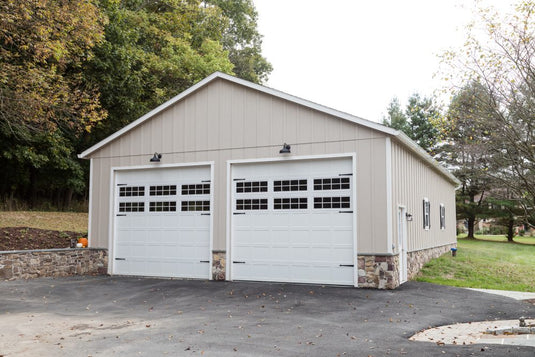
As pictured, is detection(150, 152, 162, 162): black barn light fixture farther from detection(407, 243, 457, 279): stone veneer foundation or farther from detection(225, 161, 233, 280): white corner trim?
detection(407, 243, 457, 279): stone veneer foundation

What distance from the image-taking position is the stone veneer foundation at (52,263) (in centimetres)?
1148

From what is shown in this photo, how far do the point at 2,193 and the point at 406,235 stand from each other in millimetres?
18552

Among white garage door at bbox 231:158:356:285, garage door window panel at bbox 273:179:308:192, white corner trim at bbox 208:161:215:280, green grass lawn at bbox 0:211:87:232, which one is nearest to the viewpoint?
white garage door at bbox 231:158:356:285

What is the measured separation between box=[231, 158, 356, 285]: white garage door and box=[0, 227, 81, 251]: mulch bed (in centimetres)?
574

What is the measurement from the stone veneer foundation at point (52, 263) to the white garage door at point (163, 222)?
60 cm

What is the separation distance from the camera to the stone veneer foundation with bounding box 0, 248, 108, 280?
37.7 feet

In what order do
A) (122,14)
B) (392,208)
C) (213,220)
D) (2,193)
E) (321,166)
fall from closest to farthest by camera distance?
1. (392,208)
2. (321,166)
3. (213,220)
4. (122,14)
5. (2,193)

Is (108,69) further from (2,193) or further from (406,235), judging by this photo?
(406,235)

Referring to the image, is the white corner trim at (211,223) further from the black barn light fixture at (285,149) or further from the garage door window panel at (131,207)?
the garage door window panel at (131,207)

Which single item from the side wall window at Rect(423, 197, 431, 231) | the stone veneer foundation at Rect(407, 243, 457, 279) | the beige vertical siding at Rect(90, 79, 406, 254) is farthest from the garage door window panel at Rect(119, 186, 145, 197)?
the side wall window at Rect(423, 197, 431, 231)

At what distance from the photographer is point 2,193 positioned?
21938 mm

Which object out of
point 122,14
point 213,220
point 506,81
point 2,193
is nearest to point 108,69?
point 122,14

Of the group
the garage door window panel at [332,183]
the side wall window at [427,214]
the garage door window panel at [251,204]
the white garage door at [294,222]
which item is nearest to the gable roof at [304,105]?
the white garage door at [294,222]

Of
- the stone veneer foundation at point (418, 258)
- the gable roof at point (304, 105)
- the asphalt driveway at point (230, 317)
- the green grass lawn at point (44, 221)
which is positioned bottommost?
the asphalt driveway at point (230, 317)
